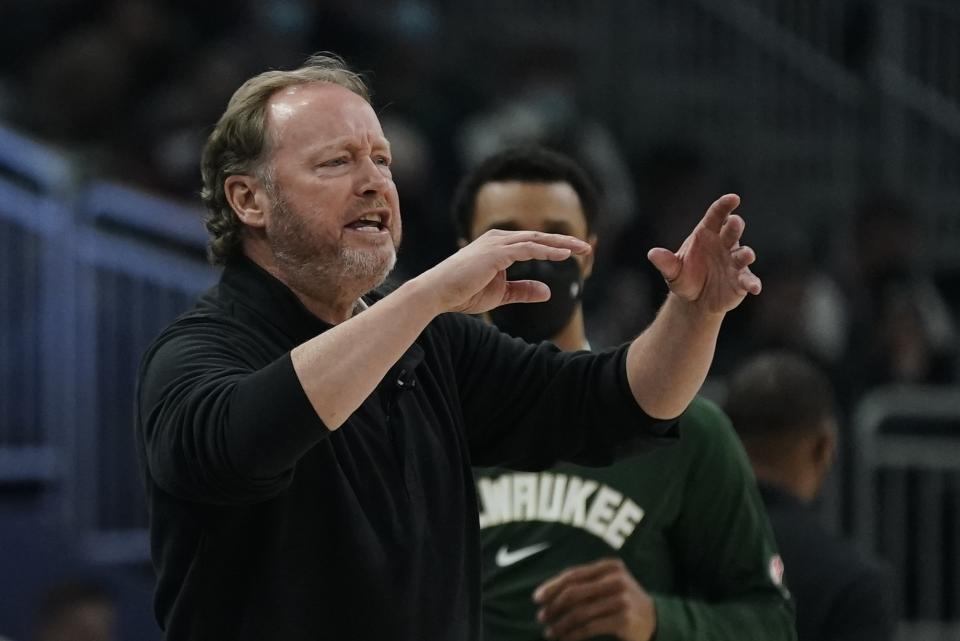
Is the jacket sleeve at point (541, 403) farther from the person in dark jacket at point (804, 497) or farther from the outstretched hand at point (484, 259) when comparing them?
the person in dark jacket at point (804, 497)

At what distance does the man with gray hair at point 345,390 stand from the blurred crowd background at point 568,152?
388 centimetres

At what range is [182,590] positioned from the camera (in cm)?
259

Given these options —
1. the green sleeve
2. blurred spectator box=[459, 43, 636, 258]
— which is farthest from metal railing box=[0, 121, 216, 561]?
the green sleeve

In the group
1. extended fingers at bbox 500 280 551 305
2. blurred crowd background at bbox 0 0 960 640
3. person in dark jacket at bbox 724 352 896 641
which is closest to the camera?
extended fingers at bbox 500 280 551 305

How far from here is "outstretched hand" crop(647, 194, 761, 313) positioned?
107 inches

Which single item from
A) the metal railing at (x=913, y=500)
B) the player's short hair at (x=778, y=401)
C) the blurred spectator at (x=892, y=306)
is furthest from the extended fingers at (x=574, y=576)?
the blurred spectator at (x=892, y=306)

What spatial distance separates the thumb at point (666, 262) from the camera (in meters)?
2.69

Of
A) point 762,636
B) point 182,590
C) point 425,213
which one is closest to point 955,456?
point 425,213

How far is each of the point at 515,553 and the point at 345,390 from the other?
118 cm

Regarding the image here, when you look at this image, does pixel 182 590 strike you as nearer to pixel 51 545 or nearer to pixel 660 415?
pixel 660 415

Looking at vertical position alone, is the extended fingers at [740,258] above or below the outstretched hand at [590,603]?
above

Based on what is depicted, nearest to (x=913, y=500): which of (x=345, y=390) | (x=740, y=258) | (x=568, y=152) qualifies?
(x=568, y=152)

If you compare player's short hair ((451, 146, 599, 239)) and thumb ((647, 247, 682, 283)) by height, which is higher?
player's short hair ((451, 146, 599, 239))

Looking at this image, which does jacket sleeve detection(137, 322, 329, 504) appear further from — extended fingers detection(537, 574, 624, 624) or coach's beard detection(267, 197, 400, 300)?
extended fingers detection(537, 574, 624, 624)
